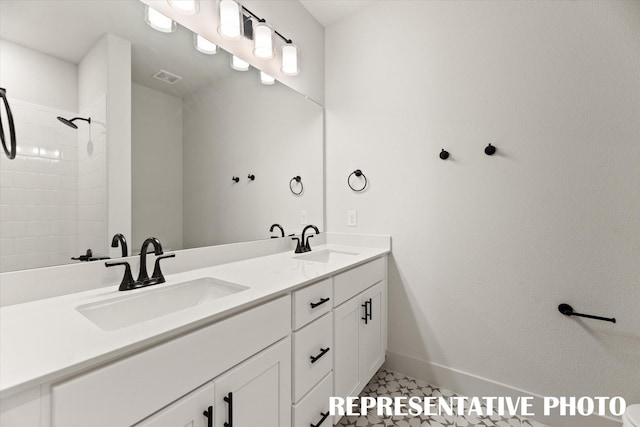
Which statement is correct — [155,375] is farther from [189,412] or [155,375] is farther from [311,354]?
[311,354]

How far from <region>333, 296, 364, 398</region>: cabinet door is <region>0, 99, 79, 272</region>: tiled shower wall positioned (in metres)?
1.09

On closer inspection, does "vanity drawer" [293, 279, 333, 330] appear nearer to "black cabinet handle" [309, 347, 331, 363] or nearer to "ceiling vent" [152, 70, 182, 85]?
"black cabinet handle" [309, 347, 331, 363]

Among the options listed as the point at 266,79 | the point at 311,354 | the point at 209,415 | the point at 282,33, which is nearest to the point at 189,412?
the point at 209,415

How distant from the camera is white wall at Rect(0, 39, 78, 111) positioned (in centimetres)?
84

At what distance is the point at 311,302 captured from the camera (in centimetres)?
111

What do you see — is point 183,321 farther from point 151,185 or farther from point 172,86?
point 172,86

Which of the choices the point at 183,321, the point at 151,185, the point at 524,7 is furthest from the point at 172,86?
the point at 524,7

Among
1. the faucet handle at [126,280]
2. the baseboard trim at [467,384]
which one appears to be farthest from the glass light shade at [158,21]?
the baseboard trim at [467,384]

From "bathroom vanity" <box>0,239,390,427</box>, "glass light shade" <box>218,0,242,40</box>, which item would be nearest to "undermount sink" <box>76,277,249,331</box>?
"bathroom vanity" <box>0,239,390,427</box>

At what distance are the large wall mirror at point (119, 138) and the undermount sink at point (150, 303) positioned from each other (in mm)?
242

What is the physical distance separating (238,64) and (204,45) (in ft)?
0.67

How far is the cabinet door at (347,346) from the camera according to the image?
50.6 inches

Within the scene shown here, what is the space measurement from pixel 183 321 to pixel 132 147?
81 centimetres

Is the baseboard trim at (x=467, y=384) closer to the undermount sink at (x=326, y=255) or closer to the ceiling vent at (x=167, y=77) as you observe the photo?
the undermount sink at (x=326, y=255)
